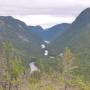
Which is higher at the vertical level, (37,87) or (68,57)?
(68,57)

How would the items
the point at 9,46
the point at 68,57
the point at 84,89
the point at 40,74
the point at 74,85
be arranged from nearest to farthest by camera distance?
the point at 68,57 < the point at 84,89 < the point at 9,46 < the point at 74,85 < the point at 40,74

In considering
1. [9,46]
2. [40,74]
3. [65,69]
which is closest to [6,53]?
[9,46]

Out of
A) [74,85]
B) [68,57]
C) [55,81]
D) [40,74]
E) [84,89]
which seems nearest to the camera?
[68,57]

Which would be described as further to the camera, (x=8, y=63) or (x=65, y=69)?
(x=8, y=63)

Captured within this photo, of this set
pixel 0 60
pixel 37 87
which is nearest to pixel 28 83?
pixel 37 87

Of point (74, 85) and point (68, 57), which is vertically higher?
point (68, 57)

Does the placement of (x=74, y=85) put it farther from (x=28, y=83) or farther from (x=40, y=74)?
(x=40, y=74)

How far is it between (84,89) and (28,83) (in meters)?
33.3

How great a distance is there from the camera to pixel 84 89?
12800cm

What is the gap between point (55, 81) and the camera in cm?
17462

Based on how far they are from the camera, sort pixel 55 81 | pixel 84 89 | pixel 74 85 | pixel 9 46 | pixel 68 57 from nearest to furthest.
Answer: pixel 68 57 → pixel 84 89 → pixel 9 46 → pixel 74 85 → pixel 55 81

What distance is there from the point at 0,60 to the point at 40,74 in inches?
2591

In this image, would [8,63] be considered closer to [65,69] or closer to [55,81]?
[65,69]

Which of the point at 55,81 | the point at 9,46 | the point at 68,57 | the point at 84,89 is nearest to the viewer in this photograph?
the point at 68,57
